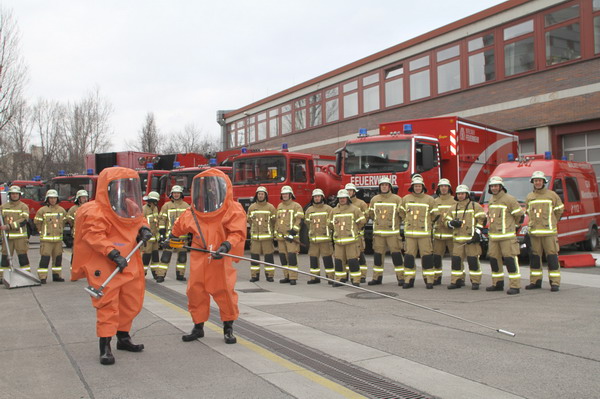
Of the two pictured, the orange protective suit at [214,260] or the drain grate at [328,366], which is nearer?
the drain grate at [328,366]

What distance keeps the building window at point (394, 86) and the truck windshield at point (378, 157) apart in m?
14.1

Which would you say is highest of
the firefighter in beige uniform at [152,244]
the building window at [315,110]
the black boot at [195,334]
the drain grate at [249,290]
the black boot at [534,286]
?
the building window at [315,110]

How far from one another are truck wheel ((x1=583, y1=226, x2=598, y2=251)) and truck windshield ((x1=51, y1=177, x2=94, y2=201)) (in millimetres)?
16624

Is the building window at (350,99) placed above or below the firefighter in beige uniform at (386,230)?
above

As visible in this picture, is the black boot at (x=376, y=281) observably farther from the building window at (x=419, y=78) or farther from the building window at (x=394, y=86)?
the building window at (x=394, y=86)

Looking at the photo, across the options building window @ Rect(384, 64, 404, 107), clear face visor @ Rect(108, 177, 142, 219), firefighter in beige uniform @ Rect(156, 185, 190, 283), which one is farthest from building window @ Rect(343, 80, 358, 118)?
clear face visor @ Rect(108, 177, 142, 219)

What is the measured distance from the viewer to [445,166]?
50.5 feet

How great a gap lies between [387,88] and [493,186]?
20581 millimetres

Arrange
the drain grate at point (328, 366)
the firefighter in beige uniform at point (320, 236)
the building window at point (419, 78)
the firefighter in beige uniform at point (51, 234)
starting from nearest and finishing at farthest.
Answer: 1. the drain grate at point (328, 366)
2. the firefighter in beige uniform at point (320, 236)
3. the firefighter in beige uniform at point (51, 234)
4. the building window at point (419, 78)

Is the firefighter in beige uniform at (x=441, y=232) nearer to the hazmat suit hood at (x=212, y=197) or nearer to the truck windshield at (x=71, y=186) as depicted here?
the hazmat suit hood at (x=212, y=197)

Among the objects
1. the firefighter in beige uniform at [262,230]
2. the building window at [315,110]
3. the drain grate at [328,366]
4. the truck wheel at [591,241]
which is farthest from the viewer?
the building window at [315,110]

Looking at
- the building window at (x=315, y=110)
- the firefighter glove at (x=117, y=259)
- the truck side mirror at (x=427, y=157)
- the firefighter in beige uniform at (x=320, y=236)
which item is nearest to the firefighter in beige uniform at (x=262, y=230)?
the firefighter in beige uniform at (x=320, y=236)

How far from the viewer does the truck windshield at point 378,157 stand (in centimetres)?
1446

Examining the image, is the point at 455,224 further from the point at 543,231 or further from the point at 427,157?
Answer: the point at 427,157
